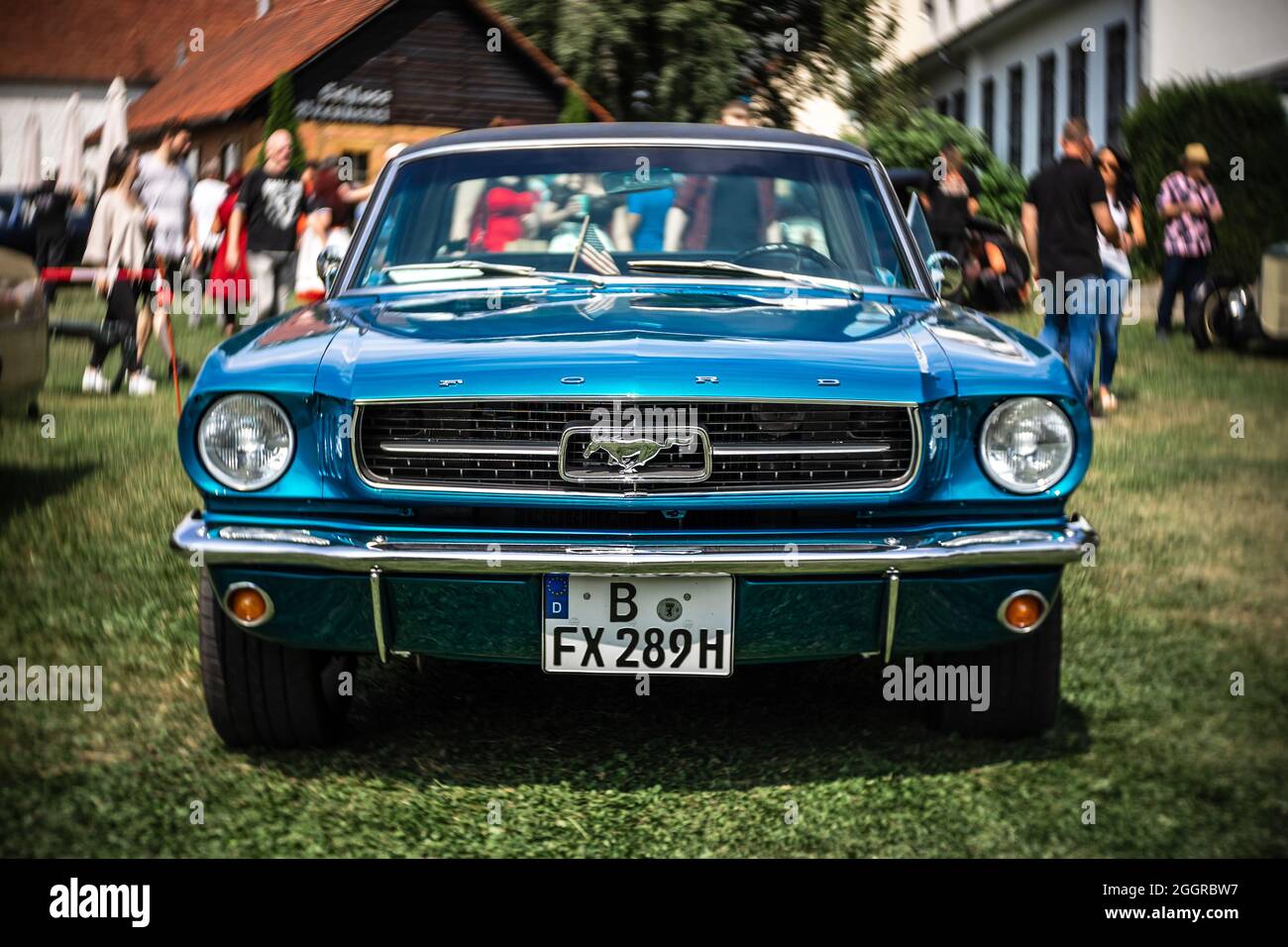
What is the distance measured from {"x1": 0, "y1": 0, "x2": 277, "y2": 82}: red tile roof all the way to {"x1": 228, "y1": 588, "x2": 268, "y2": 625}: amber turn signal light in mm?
50023

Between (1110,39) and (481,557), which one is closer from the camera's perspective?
(481,557)

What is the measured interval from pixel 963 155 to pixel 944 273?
1706 cm

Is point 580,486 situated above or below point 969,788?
above

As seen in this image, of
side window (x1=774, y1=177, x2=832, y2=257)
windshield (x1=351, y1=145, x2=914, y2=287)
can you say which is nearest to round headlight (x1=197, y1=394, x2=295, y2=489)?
windshield (x1=351, y1=145, x2=914, y2=287)

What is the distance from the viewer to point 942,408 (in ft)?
12.1

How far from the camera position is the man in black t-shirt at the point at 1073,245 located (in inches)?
404

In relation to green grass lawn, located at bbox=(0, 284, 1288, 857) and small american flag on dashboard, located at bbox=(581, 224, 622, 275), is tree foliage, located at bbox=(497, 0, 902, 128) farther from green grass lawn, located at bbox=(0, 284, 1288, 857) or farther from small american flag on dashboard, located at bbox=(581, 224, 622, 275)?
small american flag on dashboard, located at bbox=(581, 224, 622, 275)

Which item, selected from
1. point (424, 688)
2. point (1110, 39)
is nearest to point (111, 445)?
point (424, 688)

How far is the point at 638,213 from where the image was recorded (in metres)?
4.98

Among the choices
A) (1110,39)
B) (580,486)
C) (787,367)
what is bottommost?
(580,486)

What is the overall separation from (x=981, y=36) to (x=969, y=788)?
30.9 meters
